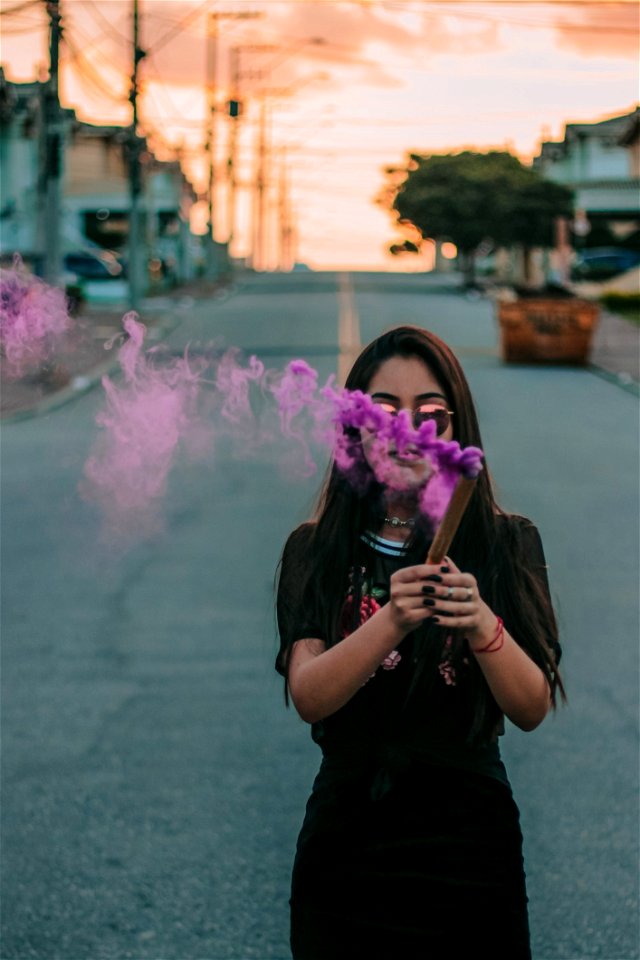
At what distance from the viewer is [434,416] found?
8.52 feet

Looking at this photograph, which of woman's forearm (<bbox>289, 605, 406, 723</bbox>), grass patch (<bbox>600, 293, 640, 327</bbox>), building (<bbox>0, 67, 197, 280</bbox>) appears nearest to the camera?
woman's forearm (<bbox>289, 605, 406, 723</bbox>)

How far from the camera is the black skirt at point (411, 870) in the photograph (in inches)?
99.8

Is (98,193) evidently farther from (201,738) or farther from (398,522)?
(398,522)

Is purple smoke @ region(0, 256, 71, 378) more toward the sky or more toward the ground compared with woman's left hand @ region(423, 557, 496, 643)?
more toward the sky

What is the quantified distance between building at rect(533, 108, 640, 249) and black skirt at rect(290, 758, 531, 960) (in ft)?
187

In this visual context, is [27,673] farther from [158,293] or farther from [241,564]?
[158,293]

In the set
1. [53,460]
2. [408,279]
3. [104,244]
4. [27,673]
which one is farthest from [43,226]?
[408,279]

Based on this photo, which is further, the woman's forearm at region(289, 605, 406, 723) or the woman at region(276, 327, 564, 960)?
the woman at region(276, 327, 564, 960)

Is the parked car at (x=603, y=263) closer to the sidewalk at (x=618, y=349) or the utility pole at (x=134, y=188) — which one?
the sidewalk at (x=618, y=349)

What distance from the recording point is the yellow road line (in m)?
28.0

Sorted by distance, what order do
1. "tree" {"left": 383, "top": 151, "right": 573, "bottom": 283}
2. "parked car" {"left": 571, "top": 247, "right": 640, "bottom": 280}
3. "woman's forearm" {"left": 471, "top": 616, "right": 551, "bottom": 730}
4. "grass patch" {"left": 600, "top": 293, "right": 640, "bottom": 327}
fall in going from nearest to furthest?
"woman's forearm" {"left": 471, "top": 616, "right": 551, "bottom": 730}
"grass patch" {"left": 600, "top": 293, "right": 640, "bottom": 327}
"tree" {"left": 383, "top": 151, "right": 573, "bottom": 283}
"parked car" {"left": 571, "top": 247, "right": 640, "bottom": 280}

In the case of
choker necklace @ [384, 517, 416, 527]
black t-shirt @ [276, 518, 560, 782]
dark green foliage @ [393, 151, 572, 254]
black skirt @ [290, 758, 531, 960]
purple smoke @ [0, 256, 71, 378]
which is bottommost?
black skirt @ [290, 758, 531, 960]

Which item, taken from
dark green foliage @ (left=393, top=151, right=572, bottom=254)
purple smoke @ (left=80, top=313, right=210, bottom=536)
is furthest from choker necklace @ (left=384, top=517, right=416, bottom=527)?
dark green foliage @ (left=393, top=151, right=572, bottom=254)

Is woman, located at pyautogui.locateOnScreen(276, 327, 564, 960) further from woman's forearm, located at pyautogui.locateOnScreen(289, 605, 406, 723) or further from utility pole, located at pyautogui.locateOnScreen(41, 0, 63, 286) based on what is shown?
utility pole, located at pyautogui.locateOnScreen(41, 0, 63, 286)
